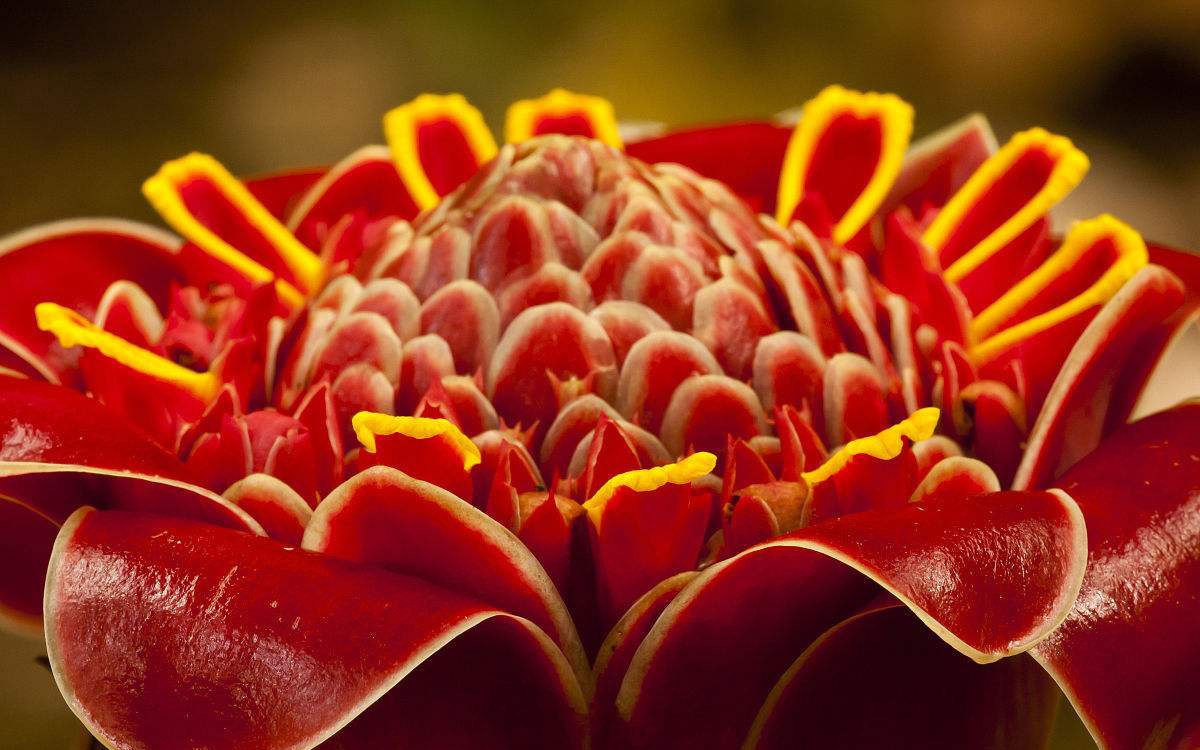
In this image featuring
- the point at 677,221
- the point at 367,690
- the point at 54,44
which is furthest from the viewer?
the point at 54,44

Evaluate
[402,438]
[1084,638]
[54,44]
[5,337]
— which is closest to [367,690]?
[402,438]

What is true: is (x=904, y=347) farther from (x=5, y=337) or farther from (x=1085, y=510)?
(x=5, y=337)

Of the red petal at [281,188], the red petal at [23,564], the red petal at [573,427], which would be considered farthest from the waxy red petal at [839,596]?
the red petal at [281,188]

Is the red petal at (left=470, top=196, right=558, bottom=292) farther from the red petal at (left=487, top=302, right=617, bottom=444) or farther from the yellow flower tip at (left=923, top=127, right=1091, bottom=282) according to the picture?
the yellow flower tip at (left=923, top=127, right=1091, bottom=282)

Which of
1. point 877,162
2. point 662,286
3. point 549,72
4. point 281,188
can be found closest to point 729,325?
point 662,286

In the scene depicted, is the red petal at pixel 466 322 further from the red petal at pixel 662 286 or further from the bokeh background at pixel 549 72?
the bokeh background at pixel 549 72

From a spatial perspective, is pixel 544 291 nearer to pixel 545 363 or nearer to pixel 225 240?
pixel 545 363

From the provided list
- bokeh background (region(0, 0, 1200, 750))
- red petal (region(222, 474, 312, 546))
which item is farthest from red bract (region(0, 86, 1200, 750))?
bokeh background (region(0, 0, 1200, 750))
